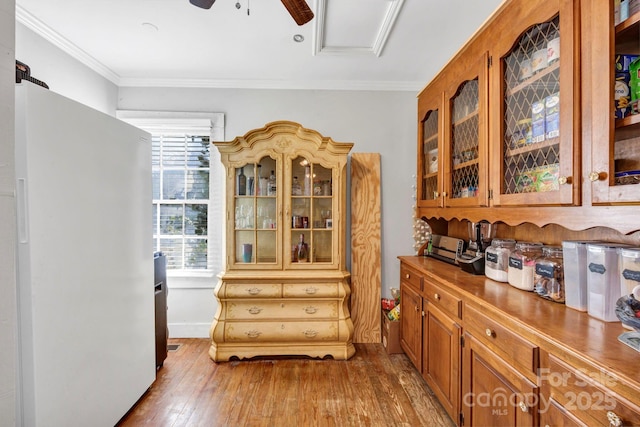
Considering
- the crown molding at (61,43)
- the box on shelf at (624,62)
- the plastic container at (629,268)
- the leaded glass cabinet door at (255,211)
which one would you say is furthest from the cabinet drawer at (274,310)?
the crown molding at (61,43)

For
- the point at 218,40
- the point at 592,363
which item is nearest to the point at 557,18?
the point at 592,363

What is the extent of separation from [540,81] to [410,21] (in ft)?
3.63

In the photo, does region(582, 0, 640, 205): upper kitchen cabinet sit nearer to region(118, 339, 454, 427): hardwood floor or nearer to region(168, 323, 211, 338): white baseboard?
region(118, 339, 454, 427): hardwood floor

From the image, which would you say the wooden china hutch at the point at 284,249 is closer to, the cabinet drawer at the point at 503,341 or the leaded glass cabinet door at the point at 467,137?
the leaded glass cabinet door at the point at 467,137

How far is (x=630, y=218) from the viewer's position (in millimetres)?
991

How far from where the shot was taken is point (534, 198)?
4.50ft

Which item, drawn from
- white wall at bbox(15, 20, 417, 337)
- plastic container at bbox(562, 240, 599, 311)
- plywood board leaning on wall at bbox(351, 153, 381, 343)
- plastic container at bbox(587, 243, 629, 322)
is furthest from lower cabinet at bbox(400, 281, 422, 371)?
plastic container at bbox(587, 243, 629, 322)

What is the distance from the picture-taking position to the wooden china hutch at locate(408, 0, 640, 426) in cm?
99

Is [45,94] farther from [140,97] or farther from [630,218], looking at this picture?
[630,218]

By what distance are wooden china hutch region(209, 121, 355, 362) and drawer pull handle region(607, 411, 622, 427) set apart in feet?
6.33

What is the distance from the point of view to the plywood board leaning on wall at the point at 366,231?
2.98 m

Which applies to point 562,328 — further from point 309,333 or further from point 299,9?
point 309,333

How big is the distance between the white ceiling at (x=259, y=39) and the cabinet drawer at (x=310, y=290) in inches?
79.2

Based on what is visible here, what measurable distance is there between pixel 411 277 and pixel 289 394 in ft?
4.25
